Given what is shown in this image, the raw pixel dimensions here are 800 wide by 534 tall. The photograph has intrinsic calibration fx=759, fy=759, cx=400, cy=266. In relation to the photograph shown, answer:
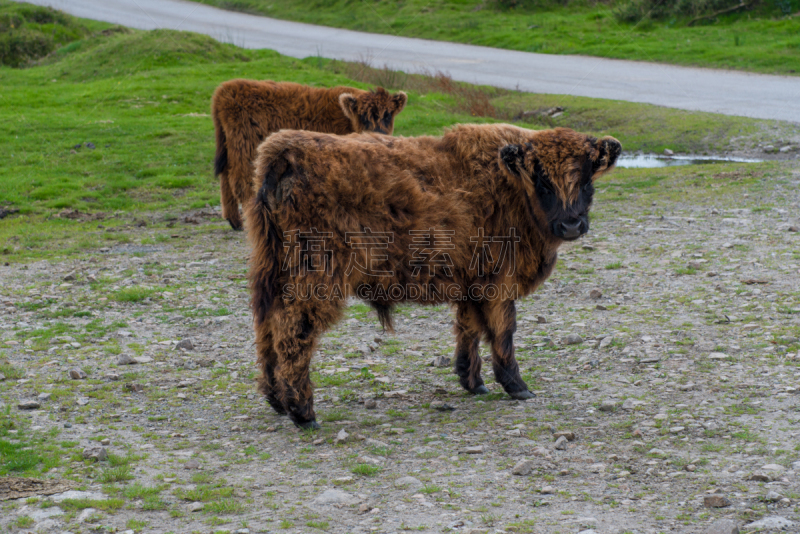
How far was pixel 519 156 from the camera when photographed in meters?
5.98

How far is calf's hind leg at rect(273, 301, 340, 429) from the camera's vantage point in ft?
17.9

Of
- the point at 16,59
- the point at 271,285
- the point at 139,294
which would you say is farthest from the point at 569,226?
the point at 16,59

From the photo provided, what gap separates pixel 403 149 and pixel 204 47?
68.1 ft

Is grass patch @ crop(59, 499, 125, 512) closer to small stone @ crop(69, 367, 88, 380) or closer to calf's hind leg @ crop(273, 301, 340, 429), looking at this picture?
calf's hind leg @ crop(273, 301, 340, 429)

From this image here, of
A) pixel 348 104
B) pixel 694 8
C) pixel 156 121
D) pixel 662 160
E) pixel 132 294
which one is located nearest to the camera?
pixel 132 294

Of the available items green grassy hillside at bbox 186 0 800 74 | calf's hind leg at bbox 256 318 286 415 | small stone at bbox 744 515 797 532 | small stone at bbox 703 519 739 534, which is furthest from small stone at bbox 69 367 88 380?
green grassy hillside at bbox 186 0 800 74

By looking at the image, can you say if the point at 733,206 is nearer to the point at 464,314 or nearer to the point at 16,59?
the point at 464,314

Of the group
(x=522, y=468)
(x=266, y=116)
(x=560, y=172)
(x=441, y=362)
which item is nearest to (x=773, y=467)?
(x=522, y=468)

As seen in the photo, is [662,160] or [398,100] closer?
[398,100]

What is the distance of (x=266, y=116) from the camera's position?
1164 centimetres

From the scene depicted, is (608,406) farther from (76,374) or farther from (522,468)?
(76,374)

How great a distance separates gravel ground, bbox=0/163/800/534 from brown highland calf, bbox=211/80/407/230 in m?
1.98

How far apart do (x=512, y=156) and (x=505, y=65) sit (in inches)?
796

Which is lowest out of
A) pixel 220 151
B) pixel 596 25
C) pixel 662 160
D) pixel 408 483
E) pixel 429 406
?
pixel 429 406
